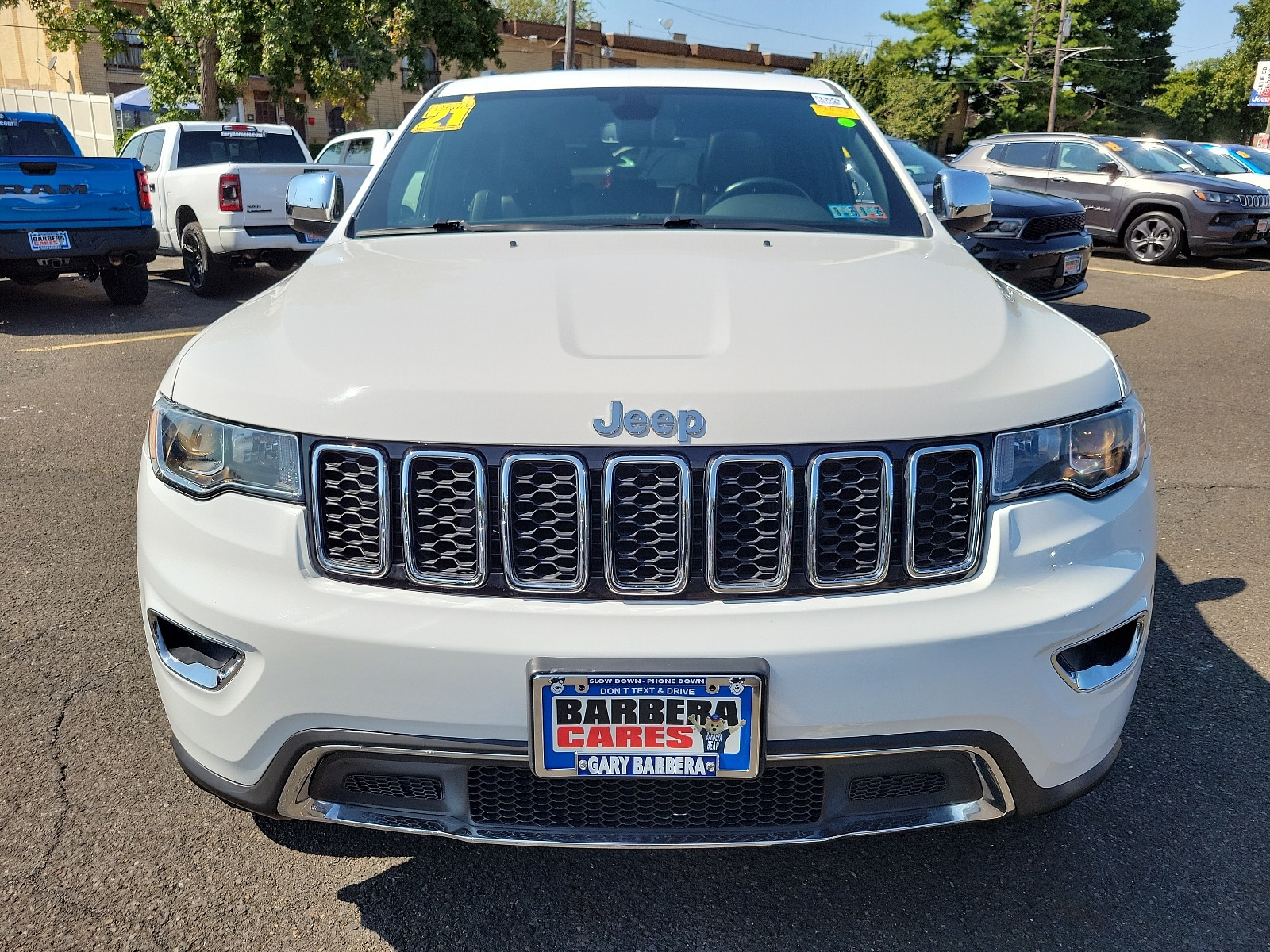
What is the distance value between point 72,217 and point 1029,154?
12.0 meters

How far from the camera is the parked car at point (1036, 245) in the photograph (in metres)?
8.23

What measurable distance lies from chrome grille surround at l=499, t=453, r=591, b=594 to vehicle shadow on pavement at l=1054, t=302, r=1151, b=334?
829cm

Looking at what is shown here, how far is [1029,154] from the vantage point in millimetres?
14727

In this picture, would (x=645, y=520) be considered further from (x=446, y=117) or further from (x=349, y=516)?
(x=446, y=117)

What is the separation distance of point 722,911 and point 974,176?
2.51 metres

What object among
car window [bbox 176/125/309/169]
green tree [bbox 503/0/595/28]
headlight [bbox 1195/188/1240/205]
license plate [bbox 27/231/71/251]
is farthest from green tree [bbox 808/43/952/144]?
license plate [bbox 27/231/71/251]

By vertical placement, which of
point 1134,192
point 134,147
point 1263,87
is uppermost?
point 1263,87

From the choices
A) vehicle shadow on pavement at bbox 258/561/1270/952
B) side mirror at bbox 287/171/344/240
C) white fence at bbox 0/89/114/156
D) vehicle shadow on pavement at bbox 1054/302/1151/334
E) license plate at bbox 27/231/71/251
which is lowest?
vehicle shadow on pavement at bbox 258/561/1270/952

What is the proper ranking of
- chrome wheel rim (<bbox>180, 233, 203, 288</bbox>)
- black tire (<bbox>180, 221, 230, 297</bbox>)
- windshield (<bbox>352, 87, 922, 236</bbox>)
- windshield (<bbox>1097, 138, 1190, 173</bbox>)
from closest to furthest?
windshield (<bbox>352, 87, 922, 236</bbox>), black tire (<bbox>180, 221, 230, 297</bbox>), chrome wheel rim (<bbox>180, 233, 203, 288</bbox>), windshield (<bbox>1097, 138, 1190, 173</bbox>)

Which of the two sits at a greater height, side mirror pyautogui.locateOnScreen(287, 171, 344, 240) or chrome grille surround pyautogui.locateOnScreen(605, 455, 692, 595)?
side mirror pyautogui.locateOnScreen(287, 171, 344, 240)

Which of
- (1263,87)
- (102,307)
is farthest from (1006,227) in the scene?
(1263,87)

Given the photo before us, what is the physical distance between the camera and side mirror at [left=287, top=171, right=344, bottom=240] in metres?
3.43

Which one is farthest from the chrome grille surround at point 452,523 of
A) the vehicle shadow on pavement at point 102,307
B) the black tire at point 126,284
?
the black tire at point 126,284

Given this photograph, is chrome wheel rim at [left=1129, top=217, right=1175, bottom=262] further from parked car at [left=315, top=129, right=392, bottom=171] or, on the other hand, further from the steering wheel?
the steering wheel
